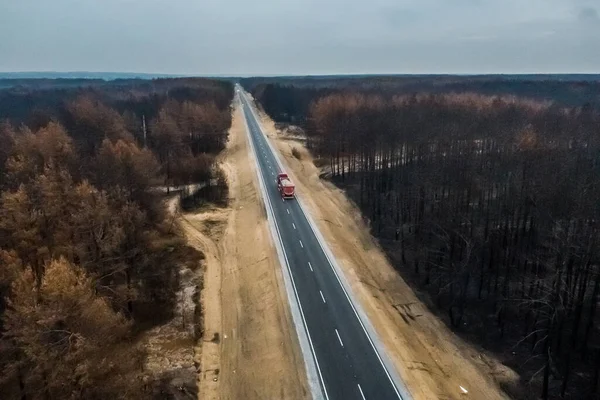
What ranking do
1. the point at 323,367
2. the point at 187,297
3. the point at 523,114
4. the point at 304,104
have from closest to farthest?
the point at 323,367 → the point at 187,297 → the point at 523,114 → the point at 304,104

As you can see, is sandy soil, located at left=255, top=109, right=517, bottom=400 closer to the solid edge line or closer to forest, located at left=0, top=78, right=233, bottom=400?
the solid edge line

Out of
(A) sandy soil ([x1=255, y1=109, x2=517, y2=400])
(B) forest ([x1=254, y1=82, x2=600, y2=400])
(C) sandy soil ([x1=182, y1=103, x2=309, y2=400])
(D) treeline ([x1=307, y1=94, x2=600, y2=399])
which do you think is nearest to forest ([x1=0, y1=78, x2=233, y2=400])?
(C) sandy soil ([x1=182, y1=103, x2=309, y2=400])

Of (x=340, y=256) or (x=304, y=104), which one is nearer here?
(x=340, y=256)

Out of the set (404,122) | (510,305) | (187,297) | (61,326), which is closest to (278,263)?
(187,297)

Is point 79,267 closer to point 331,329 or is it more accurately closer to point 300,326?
point 300,326

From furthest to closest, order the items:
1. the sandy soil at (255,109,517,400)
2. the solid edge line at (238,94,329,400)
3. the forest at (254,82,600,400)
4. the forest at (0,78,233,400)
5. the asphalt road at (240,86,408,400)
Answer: the forest at (254,82,600,400), the sandy soil at (255,109,517,400), the solid edge line at (238,94,329,400), the asphalt road at (240,86,408,400), the forest at (0,78,233,400)

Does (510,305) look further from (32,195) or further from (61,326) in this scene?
(32,195)
